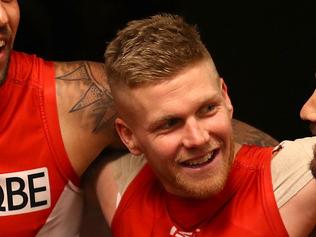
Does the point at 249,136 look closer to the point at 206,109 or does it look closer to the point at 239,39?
the point at 206,109

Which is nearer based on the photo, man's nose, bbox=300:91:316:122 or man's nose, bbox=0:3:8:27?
man's nose, bbox=300:91:316:122

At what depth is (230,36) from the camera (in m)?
2.15

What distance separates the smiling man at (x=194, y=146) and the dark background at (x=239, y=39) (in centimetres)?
82

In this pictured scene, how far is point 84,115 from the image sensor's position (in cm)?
141

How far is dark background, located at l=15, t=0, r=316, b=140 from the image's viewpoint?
196cm

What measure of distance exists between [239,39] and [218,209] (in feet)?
3.51

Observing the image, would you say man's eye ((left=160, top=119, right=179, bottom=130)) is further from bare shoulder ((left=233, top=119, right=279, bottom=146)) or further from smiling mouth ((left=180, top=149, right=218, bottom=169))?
bare shoulder ((left=233, top=119, right=279, bottom=146))

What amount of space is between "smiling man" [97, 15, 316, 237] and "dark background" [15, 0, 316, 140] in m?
0.82

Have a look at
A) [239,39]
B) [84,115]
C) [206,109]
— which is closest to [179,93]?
[206,109]

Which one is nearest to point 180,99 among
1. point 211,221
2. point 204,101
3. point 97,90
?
point 204,101

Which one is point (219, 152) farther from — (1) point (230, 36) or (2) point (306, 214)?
(1) point (230, 36)

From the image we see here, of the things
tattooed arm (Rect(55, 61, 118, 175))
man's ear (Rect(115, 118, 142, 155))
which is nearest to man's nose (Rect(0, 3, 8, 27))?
tattooed arm (Rect(55, 61, 118, 175))

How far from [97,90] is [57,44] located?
2.11 ft

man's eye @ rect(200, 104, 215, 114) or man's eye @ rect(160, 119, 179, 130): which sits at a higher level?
man's eye @ rect(200, 104, 215, 114)
